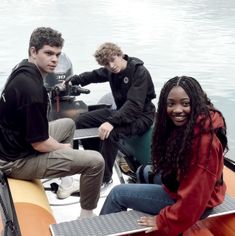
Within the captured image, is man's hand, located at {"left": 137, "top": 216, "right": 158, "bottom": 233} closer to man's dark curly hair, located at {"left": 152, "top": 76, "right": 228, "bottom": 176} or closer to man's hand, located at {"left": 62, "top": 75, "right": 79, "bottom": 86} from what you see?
man's dark curly hair, located at {"left": 152, "top": 76, "right": 228, "bottom": 176}

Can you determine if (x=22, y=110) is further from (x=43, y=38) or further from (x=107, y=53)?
(x=107, y=53)

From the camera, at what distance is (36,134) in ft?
6.21

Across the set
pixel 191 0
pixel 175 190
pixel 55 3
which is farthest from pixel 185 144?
pixel 191 0

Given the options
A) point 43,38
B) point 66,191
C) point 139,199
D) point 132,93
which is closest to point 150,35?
point 132,93

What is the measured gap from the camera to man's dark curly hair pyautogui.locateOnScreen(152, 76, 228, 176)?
1.49 meters

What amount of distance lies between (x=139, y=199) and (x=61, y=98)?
158 centimetres

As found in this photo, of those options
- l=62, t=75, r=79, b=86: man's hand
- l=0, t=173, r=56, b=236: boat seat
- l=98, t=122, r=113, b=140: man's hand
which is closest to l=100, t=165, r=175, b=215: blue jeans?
l=0, t=173, r=56, b=236: boat seat

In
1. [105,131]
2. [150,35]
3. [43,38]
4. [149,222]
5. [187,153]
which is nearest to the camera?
[187,153]

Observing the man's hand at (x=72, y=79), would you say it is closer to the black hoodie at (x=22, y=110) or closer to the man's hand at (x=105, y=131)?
the man's hand at (x=105, y=131)

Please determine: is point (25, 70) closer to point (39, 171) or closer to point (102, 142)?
point (39, 171)

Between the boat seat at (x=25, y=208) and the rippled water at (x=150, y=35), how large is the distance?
2596 millimetres

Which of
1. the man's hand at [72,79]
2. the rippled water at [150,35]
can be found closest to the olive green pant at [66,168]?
the man's hand at [72,79]

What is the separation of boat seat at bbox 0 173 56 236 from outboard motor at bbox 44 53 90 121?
1096 mm

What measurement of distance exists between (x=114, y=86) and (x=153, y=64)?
5637 mm
